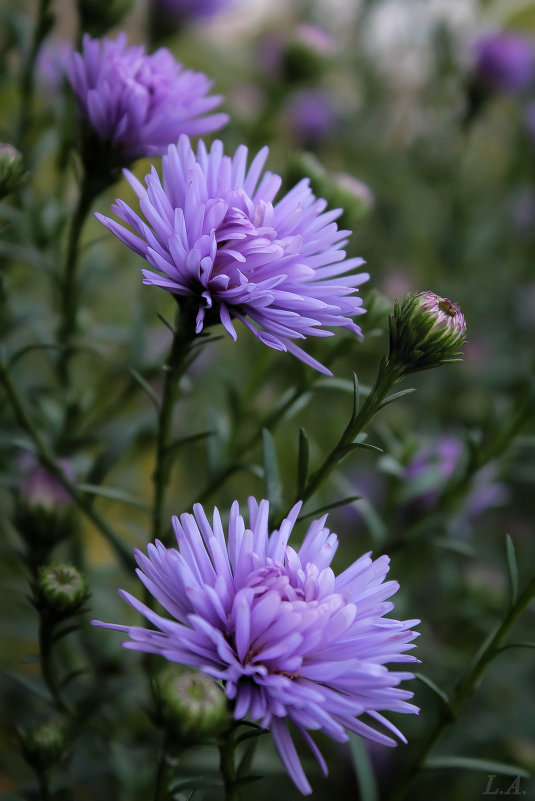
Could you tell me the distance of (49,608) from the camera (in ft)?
1.27

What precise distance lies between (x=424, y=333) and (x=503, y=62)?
0.91m

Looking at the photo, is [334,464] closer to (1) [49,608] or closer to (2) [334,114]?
(1) [49,608]

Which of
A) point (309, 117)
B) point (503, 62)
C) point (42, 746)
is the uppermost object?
point (503, 62)

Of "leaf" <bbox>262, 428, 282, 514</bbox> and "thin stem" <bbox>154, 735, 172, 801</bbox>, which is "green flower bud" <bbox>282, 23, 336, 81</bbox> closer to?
"leaf" <bbox>262, 428, 282, 514</bbox>

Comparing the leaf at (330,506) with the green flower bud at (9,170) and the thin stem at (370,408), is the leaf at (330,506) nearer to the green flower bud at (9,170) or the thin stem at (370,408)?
the thin stem at (370,408)

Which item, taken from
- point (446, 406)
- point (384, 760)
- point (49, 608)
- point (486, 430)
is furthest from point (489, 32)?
point (49, 608)

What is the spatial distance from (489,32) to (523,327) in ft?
1.46

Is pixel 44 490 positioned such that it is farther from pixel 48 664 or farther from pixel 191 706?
pixel 191 706

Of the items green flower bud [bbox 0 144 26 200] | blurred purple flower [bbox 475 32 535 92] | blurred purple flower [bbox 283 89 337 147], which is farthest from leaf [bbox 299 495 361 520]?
blurred purple flower [bbox 283 89 337 147]

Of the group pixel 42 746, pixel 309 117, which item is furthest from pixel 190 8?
pixel 42 746

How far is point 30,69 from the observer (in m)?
0.60

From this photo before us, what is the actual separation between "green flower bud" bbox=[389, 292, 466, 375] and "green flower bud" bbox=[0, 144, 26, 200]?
0.68 ft

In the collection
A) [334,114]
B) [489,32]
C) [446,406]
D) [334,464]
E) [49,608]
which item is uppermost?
[489,32]

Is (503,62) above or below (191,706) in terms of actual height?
above
